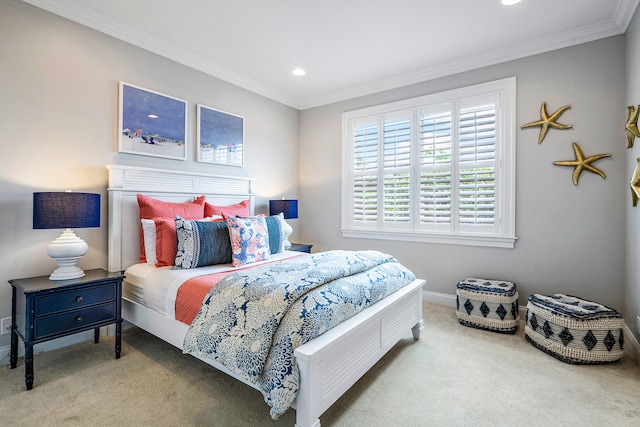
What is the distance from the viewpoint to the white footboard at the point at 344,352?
146 centimetres

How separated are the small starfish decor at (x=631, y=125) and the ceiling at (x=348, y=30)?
2.58 feet

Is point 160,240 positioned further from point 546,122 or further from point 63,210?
point 546,122

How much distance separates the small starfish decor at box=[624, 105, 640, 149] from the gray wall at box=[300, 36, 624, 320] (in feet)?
0.63

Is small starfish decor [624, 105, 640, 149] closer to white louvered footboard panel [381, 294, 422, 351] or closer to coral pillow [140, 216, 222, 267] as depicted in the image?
white louvered footboard panel [381, 294, 422, 351]

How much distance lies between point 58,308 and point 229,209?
1660mm

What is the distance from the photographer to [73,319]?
2.14 m

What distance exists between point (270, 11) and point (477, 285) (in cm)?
308

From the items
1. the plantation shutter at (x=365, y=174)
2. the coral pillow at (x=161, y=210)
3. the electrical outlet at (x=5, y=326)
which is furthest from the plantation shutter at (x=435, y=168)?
the electrical outlet at (x=5, y=326)

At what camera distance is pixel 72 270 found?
229cm

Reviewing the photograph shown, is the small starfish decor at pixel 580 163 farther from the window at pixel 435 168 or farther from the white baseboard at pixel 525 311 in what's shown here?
the white baseboard at pixel 525 311

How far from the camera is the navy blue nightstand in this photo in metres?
1.97

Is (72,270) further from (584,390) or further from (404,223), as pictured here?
(584,390)

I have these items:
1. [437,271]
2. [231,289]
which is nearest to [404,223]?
[437,271]

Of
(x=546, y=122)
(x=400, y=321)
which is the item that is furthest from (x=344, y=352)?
(x=546, y=122)
